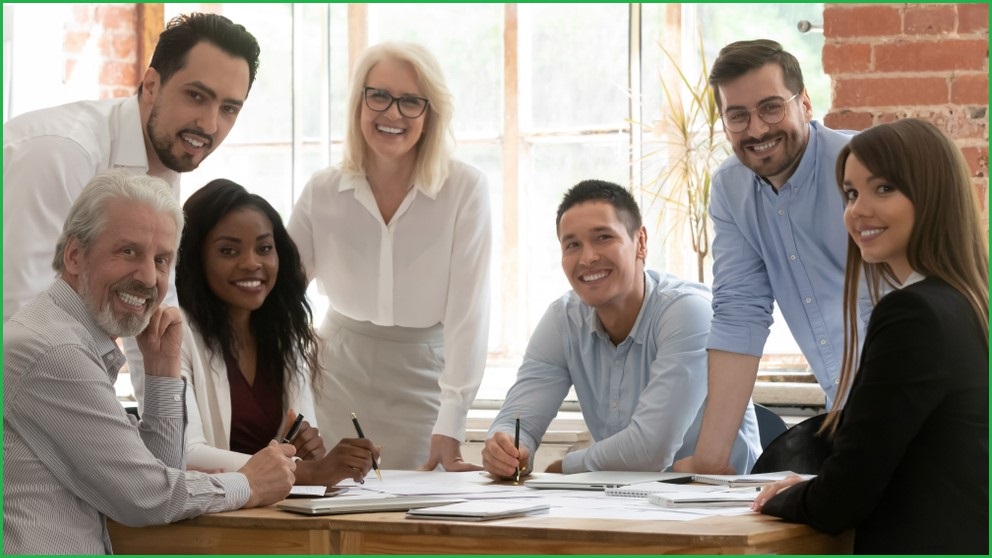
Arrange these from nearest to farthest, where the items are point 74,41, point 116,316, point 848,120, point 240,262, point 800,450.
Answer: point 116,316
point 800,450
point 240,262
point 848,120
point 74,41

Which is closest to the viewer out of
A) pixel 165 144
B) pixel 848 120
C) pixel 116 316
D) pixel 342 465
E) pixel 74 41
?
pixel 116 316

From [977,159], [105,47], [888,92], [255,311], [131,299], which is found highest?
[105,47]

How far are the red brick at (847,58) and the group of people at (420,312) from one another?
0.96 meters

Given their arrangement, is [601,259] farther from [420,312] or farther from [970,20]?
[970,20]

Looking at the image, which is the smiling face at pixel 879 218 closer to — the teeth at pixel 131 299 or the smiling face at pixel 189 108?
the teeth at pixel 131 299

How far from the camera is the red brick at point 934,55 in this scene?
364 centimetres

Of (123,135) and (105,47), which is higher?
(105,47)

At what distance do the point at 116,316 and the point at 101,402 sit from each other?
170 mm

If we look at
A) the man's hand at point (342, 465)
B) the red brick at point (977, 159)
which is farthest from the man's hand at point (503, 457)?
the red brick at point (977, 159)

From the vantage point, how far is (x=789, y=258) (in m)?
2.89

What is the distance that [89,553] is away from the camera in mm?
1954

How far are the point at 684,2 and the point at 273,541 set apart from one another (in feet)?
9.98

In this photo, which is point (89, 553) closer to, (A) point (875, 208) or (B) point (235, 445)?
(B) point (235, 445)

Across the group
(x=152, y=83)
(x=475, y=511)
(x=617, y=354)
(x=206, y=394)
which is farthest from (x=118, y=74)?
(x=475, y=511)
